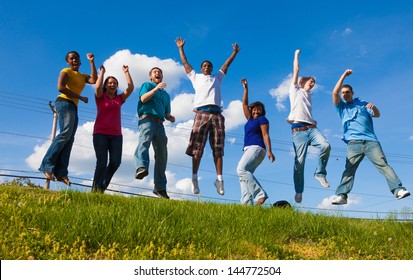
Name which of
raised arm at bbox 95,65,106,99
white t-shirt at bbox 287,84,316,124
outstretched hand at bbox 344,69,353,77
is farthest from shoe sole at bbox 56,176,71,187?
outstretched hand at bbox 344,69,353,77


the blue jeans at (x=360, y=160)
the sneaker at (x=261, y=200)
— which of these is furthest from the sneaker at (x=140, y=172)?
the blue jeans at (x=360, y=160)

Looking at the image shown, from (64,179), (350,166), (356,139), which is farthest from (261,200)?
(64,179)

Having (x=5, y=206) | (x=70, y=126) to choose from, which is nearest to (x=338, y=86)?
(x=70, y=126)

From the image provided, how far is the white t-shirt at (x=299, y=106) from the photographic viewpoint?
8859 mm

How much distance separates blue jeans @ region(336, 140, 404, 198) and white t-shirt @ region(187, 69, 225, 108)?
111 inches

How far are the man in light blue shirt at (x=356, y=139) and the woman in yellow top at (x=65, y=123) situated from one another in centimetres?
498

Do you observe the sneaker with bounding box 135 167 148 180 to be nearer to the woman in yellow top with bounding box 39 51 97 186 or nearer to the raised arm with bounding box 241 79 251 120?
the woman in yellow top with bounding box 39 51 97 186

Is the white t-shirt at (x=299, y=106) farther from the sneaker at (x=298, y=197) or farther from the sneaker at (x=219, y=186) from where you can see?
the sneaker at (x=219, y=186)

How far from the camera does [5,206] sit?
562cm

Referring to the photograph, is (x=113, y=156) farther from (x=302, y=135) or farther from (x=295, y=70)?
(x=295, y=70)

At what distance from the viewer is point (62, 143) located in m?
8.01

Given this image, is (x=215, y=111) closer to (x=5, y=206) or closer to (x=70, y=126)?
(x=70, y=126)

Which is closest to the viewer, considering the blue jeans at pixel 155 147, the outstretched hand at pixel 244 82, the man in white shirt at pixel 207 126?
the blue jeans at pixel 155 147
